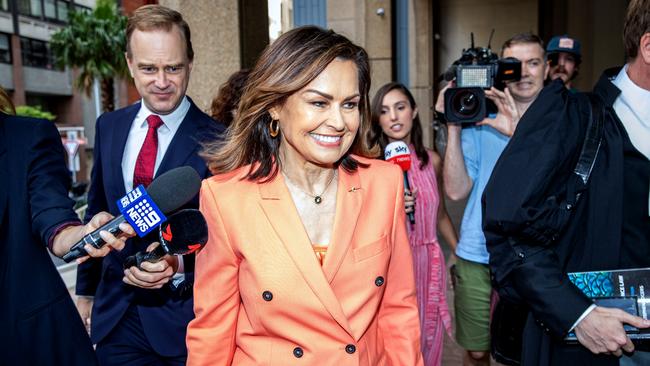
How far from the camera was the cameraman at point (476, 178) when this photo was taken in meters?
3.67

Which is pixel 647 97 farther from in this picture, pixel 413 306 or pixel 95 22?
pixel 95 22

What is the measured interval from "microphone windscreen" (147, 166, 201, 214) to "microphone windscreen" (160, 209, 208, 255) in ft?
0.13

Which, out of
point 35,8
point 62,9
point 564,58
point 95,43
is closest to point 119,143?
point 564,58

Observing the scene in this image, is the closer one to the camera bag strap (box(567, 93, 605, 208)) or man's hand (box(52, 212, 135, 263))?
man's hand (box(52, 212, 135, 263))

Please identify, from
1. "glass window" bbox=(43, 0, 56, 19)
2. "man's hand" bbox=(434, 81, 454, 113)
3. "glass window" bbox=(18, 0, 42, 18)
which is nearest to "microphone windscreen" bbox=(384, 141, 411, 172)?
"man's hand" bbox=(434, 81, 454, 113)

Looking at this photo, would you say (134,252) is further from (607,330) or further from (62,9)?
(62,9)

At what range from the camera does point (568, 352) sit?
2125mm

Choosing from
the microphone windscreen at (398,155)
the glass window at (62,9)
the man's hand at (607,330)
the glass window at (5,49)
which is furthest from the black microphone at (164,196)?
the glass window at (62,9)

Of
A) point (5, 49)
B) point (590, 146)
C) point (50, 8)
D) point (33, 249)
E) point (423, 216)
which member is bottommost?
point (423, 216)

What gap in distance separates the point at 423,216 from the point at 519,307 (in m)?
1.47

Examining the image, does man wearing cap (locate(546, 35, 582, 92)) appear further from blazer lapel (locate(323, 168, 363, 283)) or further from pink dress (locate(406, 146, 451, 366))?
blazer lapel (locate(323, 168, 363, 283))

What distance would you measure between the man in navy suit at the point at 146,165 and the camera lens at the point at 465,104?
1444 mm

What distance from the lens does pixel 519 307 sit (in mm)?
2387

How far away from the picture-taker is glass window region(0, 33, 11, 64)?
47500 millimetres
